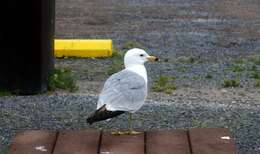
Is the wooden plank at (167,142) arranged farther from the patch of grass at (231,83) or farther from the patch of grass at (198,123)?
the patch of grass at (231,83)

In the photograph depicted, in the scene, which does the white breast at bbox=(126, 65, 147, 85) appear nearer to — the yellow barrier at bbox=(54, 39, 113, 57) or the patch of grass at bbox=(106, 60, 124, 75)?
the patch of grass at bbox=(106, 60, 124, 75)

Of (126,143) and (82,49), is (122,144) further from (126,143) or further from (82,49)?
(82,49)

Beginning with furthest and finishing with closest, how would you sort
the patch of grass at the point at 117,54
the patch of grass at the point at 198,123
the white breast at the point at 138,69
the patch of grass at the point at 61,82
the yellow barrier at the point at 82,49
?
1. the patch of grass at the point at 117,54
2. the yellow barrier at the point at 82,49
3. the patch of grass at the point at 61,82
4. the patch of grass at the point at 198,123
5. the white breast at the point at 138,69

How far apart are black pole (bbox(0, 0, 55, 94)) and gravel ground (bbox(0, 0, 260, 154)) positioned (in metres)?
0.29

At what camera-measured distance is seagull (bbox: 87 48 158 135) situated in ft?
18.1

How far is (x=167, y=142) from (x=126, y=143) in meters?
0.28

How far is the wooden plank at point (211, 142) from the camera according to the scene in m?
5.17

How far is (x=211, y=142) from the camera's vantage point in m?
5.36

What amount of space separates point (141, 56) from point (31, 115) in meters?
1.51

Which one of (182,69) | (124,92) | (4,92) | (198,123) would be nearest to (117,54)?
(182,69)

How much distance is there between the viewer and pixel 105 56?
11500mm

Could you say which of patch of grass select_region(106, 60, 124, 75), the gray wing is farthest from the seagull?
patch of grass select_region(106, 60, 124, 75)

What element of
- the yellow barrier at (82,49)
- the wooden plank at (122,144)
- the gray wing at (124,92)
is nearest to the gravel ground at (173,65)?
the yellow barrier at (82,49)

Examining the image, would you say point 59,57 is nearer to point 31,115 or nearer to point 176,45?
point 176,45
